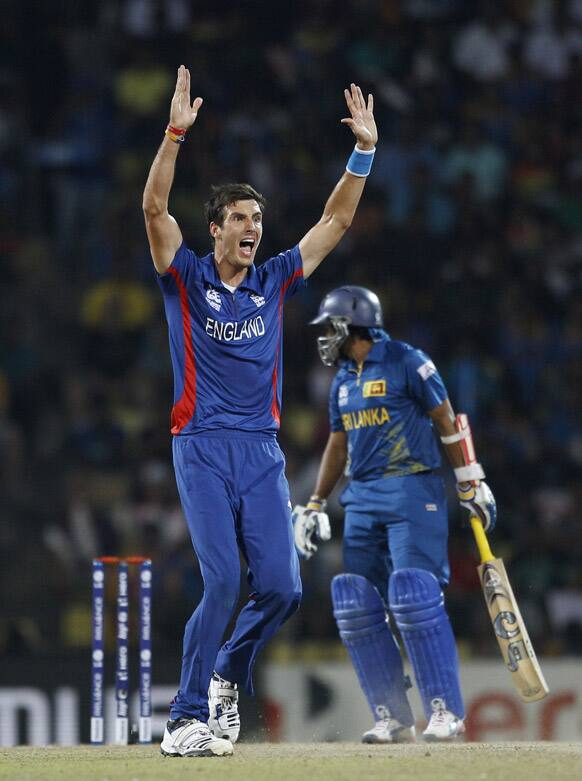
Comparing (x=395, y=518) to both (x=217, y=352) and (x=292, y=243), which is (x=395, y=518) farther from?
(x=292, y=243)

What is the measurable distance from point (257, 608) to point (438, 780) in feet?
3.81

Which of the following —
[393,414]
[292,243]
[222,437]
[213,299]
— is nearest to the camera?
[222,437]

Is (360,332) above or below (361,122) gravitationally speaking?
below

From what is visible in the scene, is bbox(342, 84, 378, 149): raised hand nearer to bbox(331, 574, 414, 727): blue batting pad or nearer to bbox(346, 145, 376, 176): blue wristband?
bbox(346, 145, 376, 176): blue wristband

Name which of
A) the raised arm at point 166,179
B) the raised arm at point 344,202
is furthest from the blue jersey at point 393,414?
the raised arm at point 166,179

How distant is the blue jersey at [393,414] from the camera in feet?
22.1

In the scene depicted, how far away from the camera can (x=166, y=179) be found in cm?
534

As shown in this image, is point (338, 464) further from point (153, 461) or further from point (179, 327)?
point (153, 461)

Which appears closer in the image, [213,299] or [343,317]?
[213,299]

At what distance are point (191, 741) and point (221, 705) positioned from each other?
1.25 feet

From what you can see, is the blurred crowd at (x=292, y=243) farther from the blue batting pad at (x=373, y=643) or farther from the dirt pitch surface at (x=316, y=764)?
the dirt pitch surface at (x=316, y=764)

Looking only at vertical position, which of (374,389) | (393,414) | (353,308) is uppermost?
(353,308)

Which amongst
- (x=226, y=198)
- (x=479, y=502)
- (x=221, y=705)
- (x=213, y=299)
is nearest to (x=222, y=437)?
(x=213, y=299)

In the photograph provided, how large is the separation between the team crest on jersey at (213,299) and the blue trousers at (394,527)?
153cm
